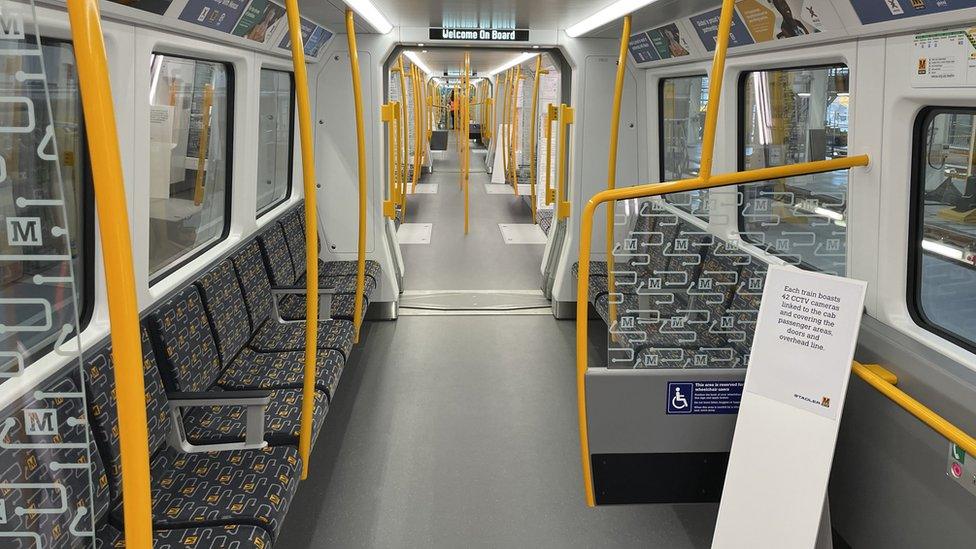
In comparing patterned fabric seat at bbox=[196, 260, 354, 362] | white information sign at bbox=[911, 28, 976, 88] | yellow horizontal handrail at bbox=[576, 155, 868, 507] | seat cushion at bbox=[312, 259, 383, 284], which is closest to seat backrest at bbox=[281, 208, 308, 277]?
seat cushion at bbox=[312, 259, 383, 284]

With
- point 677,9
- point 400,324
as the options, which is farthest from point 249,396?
point 400,324

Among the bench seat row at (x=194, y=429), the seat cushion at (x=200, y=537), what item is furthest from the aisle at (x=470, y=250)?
the seat cushion at (x=200, y=537)

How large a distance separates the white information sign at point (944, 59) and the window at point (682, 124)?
3120mm

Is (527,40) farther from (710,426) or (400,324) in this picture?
(710,426)

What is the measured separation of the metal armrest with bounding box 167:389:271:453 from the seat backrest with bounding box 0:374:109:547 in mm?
550

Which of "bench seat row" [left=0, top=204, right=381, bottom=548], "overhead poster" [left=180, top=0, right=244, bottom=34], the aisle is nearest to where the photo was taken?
"bench seat row" [left=0, top=204, right=381, bottom=548]

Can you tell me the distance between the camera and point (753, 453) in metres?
2.84

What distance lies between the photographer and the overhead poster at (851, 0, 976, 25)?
2.31 m

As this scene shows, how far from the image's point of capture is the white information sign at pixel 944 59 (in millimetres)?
2439

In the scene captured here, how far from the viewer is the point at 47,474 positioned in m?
2.16

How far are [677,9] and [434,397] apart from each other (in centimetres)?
268

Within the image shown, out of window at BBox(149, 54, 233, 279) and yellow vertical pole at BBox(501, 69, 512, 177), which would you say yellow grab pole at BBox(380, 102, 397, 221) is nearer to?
window at BBox(149, 54, 233, 279)

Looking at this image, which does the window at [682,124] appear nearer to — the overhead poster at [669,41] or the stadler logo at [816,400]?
the overhead poster at [669,41]

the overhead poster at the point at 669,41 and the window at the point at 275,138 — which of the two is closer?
the overhead poster at the point at 669,41
